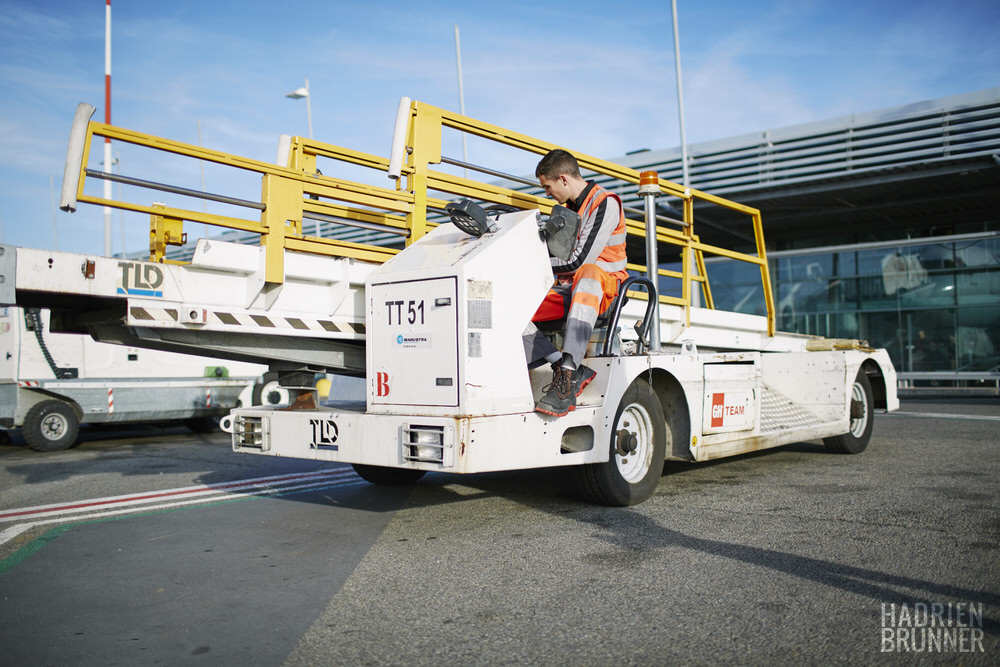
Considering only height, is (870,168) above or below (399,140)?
above

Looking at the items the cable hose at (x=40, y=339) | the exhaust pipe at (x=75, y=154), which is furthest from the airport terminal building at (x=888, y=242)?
the exhaust pipe at (x=75, y=154)

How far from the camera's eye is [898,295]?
20.0 metres

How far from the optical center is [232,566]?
4207mm

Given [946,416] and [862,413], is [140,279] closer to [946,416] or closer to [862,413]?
[862,413]

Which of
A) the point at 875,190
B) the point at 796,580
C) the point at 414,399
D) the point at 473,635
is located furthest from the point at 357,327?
the point at 875,190

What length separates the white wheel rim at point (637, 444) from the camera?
5410mm

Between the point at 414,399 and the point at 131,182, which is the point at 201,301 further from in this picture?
the point at 414,399

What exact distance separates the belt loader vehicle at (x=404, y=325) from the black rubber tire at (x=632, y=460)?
0.05 feet

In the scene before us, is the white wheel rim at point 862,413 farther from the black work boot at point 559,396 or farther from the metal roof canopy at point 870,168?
the metal roof canopy at point 870,168

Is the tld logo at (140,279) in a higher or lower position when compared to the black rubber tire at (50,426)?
higher

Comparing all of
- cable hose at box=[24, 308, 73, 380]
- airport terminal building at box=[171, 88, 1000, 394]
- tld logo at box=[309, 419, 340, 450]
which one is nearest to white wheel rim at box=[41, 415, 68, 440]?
cable hose at box=[24, 308, 73, 380]

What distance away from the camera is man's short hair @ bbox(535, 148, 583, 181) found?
556 cm

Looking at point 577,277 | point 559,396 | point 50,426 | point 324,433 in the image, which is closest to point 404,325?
point 324,433

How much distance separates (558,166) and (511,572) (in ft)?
9.50
